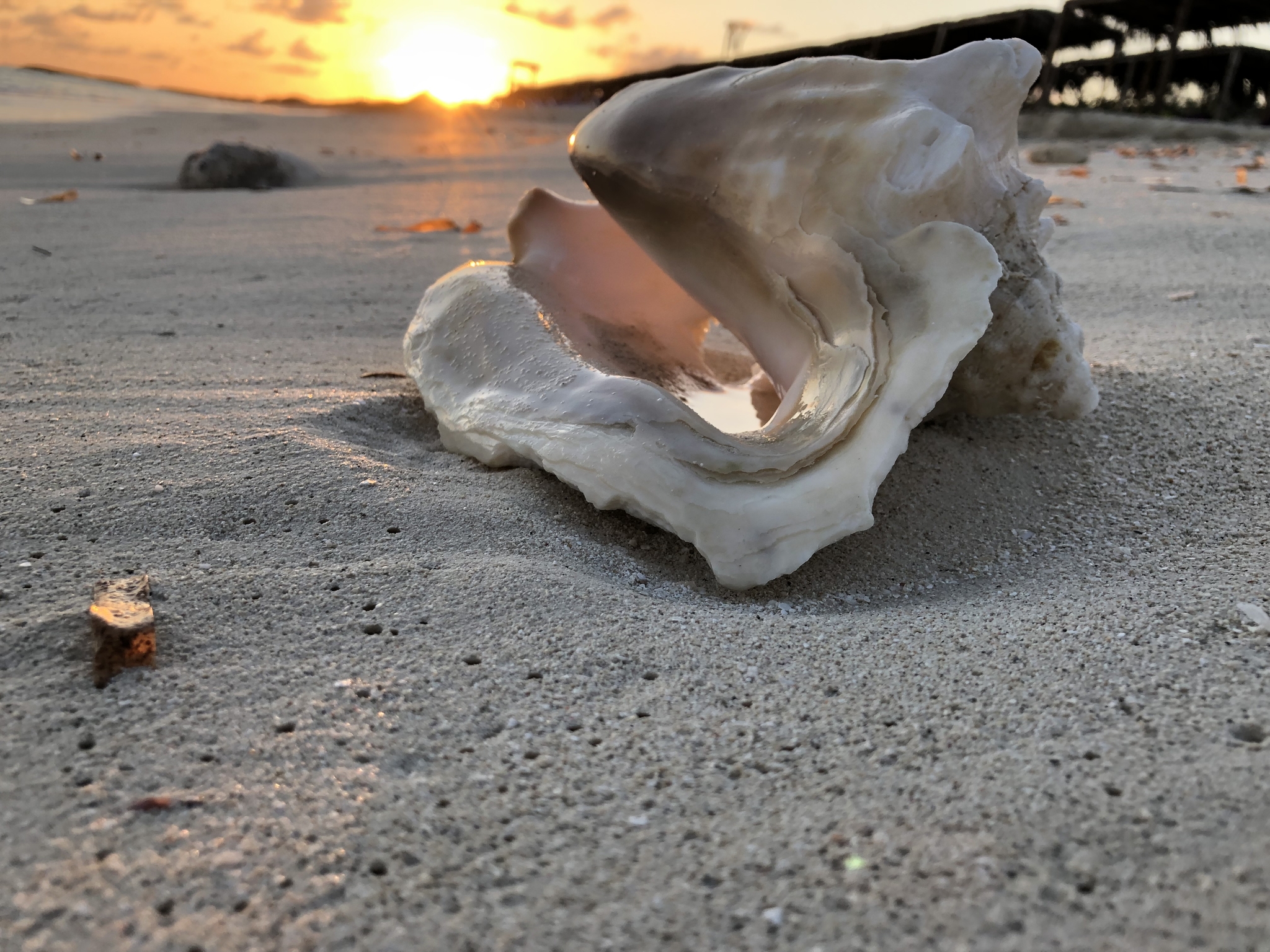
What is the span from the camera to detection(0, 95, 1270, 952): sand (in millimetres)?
709

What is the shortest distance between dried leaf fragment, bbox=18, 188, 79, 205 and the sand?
3345 millimetres

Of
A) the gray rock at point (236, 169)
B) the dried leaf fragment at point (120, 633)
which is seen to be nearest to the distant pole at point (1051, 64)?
the gray rock at point (236, 169)

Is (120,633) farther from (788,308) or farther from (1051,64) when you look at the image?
(1051,64)

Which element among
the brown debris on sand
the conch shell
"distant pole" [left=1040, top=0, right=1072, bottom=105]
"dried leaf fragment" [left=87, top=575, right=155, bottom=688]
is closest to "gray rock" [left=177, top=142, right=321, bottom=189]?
the brown debris on sand

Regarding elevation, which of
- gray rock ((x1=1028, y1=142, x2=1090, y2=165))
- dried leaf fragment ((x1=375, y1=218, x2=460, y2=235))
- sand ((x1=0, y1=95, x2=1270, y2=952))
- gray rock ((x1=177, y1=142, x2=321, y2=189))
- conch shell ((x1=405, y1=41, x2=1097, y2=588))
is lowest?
gray rock ((x1=177, y1=142, x2=321, y2=189))

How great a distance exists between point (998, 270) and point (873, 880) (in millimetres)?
980

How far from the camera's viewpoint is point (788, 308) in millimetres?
1668

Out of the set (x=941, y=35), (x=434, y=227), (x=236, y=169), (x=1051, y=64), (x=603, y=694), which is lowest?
(x=236, y=169)

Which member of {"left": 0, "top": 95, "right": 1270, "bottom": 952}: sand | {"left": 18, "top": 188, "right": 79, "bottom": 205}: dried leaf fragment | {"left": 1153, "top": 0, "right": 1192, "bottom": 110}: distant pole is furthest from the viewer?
{"left": 1153, "top": 0, "right": 1192, "bottom": 110}: distant pole

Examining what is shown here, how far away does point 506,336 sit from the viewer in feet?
5.68

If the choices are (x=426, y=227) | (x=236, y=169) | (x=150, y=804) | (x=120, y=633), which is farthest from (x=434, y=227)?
(x=150, y=804)

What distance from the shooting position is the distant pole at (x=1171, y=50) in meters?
10.9

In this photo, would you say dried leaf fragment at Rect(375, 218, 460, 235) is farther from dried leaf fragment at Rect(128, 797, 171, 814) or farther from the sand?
dried leaf fragment at Rect(128, 797, 171, 814)

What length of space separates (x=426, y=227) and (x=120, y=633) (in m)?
3.46
